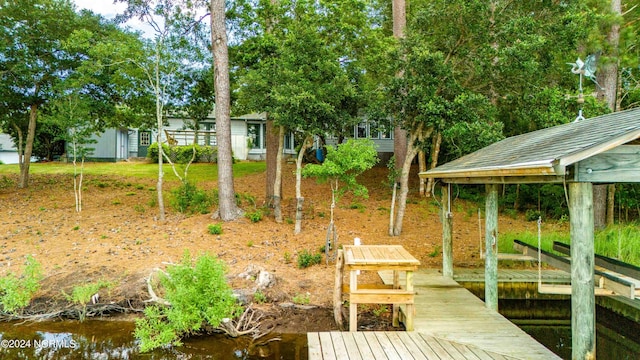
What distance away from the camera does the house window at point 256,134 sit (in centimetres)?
2689

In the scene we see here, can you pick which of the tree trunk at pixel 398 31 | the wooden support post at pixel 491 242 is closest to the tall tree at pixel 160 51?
the tree trunk at pixel 398 31

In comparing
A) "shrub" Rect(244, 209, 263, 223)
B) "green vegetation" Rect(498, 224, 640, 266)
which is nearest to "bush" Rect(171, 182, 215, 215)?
"shrub" Rect(244, 209, 263, 223)

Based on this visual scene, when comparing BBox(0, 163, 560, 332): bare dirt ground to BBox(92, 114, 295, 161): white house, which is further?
BBox(92, 114, 295, 161): white house

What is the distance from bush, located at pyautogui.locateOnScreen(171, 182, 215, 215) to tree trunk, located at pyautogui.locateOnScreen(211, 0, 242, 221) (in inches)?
46.9

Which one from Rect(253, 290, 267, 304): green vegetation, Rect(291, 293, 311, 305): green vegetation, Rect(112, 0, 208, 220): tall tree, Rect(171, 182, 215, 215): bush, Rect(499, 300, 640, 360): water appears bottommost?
Rect(499, 300, 640, 360): water

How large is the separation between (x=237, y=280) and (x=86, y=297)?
265 centimetres

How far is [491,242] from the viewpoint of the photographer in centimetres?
621

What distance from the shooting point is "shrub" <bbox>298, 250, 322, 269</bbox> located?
912cm

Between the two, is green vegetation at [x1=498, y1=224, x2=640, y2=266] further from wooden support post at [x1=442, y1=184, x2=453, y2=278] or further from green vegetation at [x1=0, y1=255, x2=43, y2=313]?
green vegetation at [x1=0, y1=255, x2=43, y2=313]

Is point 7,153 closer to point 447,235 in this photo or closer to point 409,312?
point 447,235

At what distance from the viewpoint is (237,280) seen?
8.23 m

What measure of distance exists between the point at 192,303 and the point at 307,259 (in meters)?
3.57

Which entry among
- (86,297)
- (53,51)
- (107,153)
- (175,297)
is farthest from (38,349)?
(107,153)

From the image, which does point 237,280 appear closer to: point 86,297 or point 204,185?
point 86,297
